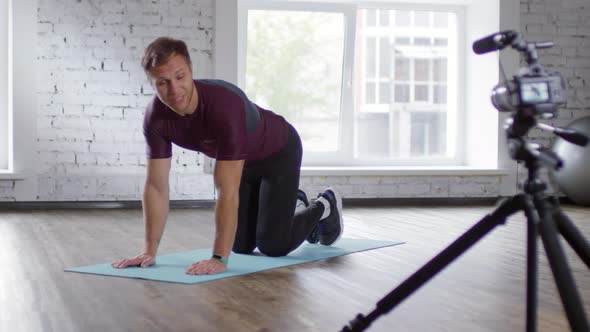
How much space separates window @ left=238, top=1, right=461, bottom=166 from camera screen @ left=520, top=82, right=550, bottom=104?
15.5 feet

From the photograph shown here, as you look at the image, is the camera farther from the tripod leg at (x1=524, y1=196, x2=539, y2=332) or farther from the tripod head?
the tripod leg at (x1=524, y1=196, x2=539, y2=332)

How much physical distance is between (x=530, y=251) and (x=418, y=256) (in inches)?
79.6

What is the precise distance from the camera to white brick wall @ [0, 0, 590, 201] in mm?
5262

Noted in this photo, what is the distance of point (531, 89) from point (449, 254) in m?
0.33

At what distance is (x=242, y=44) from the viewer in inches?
231

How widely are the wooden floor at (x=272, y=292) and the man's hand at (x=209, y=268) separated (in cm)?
9

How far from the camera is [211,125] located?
101 inches

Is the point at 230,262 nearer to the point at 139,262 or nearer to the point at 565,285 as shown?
the point at 139,262

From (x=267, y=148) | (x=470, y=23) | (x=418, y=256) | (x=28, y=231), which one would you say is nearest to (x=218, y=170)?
(x=267, y=148)

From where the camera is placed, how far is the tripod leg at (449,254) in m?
1.33

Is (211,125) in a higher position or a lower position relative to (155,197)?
higher

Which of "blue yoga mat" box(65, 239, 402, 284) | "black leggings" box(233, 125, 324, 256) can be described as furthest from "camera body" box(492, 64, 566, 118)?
"black leggings" box(233, 125, 324, 256)

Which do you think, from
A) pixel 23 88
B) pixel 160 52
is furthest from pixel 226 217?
pixel 23 88

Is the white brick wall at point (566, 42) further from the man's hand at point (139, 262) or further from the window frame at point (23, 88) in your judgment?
the man's hand at point (139, 262)
